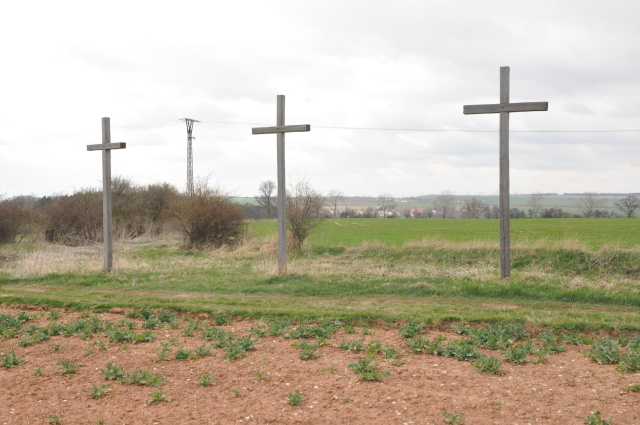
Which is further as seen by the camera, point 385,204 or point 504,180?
point 385,204

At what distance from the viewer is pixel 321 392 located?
19.4 ft

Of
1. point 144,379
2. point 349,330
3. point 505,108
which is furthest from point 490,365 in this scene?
point 505,108

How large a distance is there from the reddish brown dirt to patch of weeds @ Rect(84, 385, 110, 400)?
5cm

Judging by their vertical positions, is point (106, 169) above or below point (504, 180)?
above

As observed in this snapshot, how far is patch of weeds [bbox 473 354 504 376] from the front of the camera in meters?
6.33

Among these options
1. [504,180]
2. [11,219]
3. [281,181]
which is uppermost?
[281,181]

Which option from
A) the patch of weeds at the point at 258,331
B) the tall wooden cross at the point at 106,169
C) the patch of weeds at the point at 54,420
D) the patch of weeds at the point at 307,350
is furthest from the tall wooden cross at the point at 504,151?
the tall wooden cross at the point at 106,169

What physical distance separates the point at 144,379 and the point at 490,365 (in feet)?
12.3

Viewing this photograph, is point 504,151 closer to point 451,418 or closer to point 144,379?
Answer: point 451,418

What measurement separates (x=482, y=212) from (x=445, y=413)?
6054 centimetres

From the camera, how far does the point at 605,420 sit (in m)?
4.94

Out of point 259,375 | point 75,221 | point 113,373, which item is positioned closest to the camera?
point 259,375

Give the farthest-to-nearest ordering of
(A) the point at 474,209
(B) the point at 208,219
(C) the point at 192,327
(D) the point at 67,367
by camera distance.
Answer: (A) the point at 474,209
(B) the point at 208,219
(C) the point at 192,327
(D) the point at 67,367

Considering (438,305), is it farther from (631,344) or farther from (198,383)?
(198,383)
